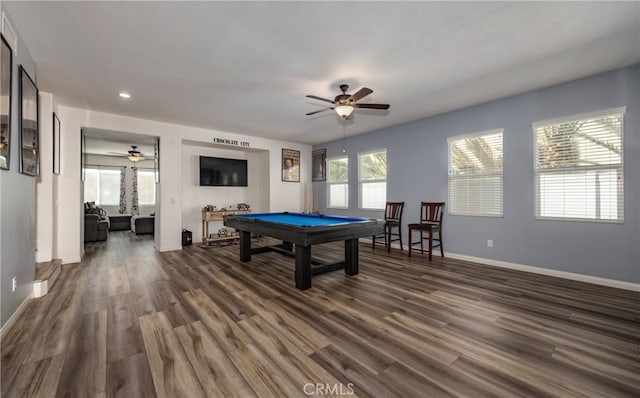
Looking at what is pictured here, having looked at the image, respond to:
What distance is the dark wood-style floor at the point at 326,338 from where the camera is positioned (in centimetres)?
164

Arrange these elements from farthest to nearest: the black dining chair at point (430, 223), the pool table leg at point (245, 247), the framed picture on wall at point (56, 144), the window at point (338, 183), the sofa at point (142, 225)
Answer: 1. the sofa at point (142, 225)
2. the window at point (338, 183)
3. the black dining chair at point (430, 223)
4. the pool table leg at point (245, 247)
5. the framed picture on wall at point (56, 144)

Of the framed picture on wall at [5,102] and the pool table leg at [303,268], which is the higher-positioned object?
the framed picture on wall at [5,102]

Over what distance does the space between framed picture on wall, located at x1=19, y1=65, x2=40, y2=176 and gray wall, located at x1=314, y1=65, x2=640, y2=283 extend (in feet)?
15.6

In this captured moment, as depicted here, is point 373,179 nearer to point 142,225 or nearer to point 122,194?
point 142,225

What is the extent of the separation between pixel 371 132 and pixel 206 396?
5991 millimetres

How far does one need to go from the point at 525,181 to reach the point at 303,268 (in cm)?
359

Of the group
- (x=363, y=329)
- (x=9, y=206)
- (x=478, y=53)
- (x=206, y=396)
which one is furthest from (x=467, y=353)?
(x=9, y=206)

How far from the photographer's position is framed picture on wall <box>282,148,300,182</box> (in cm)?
760

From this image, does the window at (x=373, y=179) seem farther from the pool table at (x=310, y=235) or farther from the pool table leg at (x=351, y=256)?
the pool table leg at (x=351, y=256)

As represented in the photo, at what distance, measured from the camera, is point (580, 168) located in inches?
142

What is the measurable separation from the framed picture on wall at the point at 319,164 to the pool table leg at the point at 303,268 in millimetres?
4667

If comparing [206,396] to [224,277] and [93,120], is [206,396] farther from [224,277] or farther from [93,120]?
[93,120]

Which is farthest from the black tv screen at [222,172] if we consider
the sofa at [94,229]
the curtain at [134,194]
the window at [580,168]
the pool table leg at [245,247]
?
the window at [580,168]

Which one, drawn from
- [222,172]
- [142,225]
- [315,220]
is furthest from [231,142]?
[142,225]
